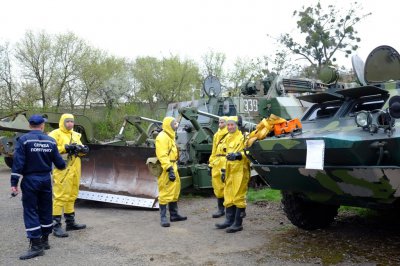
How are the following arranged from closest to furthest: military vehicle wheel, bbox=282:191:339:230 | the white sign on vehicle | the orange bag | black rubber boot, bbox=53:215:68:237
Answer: the white sign on vehicle → the orange bag → military vehicle wheel, bbox=282:191:339:230 → black rubber boot, bbox=53:215:68:237

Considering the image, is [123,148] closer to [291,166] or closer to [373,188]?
[291,166]

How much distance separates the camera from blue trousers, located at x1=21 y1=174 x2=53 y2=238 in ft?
17.1

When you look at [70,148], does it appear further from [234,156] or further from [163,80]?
[163,80]

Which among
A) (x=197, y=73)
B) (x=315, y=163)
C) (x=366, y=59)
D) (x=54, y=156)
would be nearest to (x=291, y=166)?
(x=315, y=163)

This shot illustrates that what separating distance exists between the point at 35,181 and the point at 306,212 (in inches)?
136

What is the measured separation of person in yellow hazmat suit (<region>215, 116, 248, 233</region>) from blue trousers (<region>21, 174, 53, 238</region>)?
7.68ft

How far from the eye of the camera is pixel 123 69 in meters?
31.3

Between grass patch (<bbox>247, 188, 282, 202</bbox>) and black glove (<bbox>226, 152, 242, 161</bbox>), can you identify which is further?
grass patch (<bbox>247, 188, 282, 202</bbox>)

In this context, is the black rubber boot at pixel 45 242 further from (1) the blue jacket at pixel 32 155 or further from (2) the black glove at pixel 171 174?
(2) the black glove at pixel 171 174

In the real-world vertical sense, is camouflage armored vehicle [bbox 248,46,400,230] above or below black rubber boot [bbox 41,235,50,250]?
above

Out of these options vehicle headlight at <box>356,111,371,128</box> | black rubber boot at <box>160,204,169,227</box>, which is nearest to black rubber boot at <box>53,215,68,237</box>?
black rubber boot at <box>160,204,169,227</box>

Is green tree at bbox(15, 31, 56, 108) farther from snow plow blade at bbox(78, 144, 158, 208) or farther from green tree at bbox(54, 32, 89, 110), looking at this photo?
snow plow blade at bbox(78, 144, 158, 208)

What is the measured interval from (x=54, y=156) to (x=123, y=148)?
3121 mm

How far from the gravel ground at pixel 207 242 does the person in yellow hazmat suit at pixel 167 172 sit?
0.28 meters
